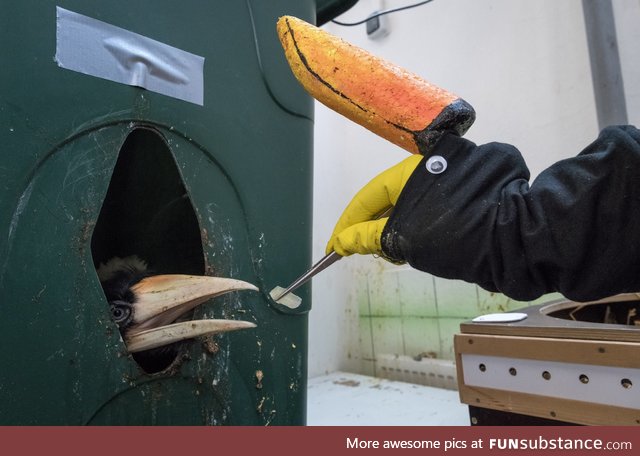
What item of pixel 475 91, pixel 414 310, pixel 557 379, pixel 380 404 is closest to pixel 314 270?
pixel 557 379

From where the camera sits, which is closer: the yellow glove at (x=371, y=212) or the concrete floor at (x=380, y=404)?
the yellow glove at (x=371, y=212)

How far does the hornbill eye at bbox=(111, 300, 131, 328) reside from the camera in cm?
51

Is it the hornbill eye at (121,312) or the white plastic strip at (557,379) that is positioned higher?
the hornbill eye at (121,312)

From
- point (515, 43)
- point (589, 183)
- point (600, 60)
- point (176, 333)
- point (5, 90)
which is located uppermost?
point (515, 43)

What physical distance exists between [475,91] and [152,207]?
1.34m

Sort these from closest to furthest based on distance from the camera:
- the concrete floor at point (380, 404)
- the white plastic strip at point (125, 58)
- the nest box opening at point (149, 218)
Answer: the white plastic strip at point (125, 58) < the nest box opening at point (149, 218) < the concrete floor at point (380, 404)

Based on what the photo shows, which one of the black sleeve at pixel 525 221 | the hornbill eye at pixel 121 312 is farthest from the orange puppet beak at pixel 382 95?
the hornbill eye at pixel 121 312

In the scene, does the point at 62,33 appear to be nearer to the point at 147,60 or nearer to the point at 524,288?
the point at 147,60

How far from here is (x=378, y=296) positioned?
5.93 ft

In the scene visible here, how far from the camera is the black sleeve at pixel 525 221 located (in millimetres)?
353

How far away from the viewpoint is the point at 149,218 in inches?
26.7

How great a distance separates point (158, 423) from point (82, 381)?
109mm

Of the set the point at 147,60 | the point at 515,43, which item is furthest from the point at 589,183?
the point at 515,43

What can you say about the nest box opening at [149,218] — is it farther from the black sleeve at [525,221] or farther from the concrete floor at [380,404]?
the concrete floor at [380,404]
